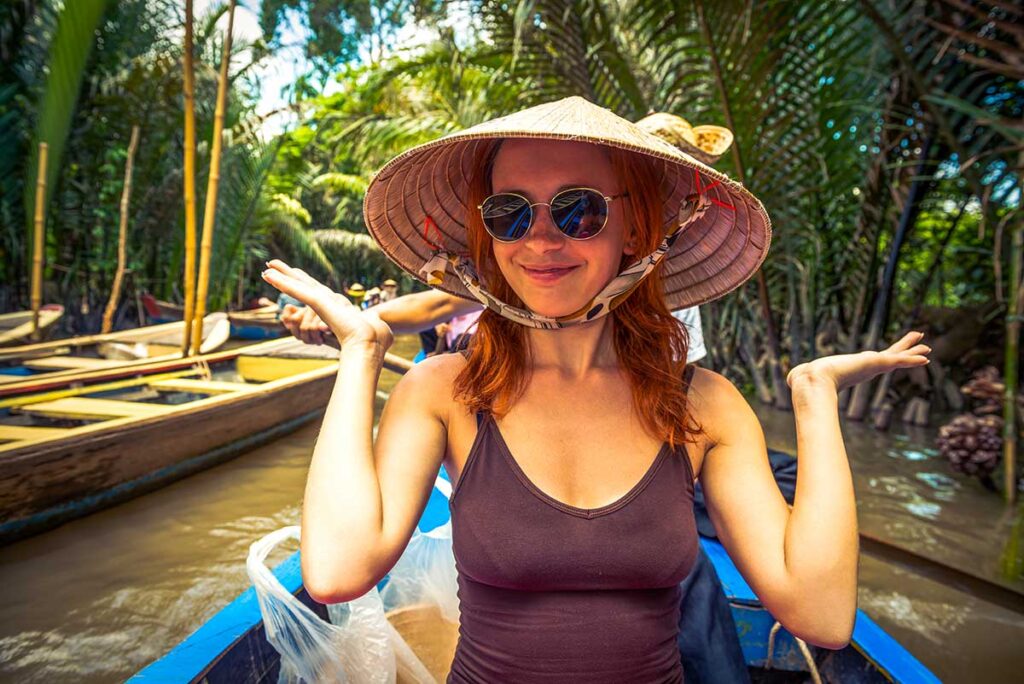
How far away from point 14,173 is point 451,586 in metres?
9.34

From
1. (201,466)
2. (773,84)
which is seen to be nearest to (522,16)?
(773,84)

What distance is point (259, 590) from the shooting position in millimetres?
1406

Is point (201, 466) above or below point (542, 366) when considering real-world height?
below

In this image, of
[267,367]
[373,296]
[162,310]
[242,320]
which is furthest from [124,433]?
[162,310]

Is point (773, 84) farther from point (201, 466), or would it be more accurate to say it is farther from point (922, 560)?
point (201, 466)

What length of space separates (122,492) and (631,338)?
351cm

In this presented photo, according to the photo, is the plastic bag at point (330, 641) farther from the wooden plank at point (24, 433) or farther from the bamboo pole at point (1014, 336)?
the bamboo pole at point (1014, 336)

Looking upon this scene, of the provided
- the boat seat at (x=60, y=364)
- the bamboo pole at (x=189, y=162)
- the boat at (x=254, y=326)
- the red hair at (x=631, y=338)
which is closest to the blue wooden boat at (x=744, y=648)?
the red hair at (x=631, y=338)

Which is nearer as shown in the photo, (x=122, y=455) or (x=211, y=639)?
(x=211, y=639)

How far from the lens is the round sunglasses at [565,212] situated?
3.21 ft

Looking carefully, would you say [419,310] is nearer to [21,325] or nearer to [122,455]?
[122,455]

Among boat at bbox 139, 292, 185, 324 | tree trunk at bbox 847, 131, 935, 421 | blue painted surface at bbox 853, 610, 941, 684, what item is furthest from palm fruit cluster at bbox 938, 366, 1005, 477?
boat at bbox 139, 292, 185, 324

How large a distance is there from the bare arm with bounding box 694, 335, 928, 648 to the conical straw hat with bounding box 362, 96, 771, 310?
11.8 inches

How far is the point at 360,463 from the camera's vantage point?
89 centimetres
